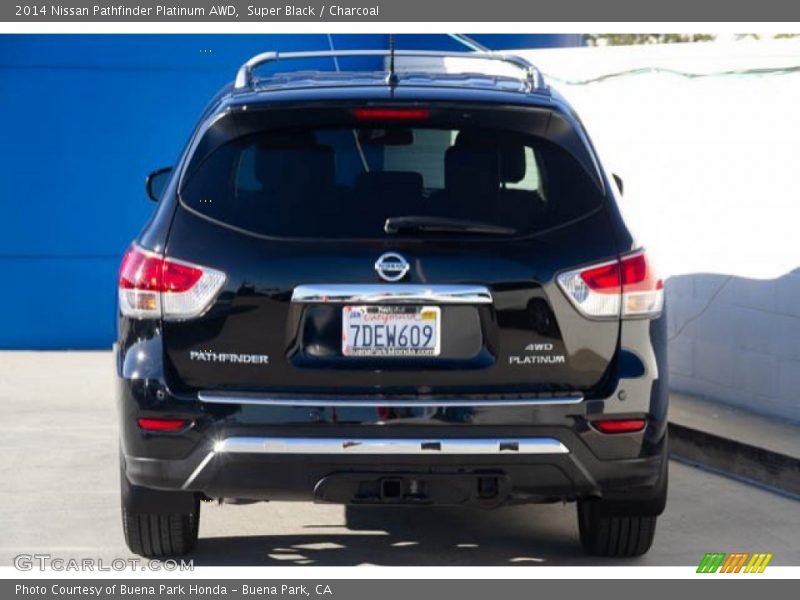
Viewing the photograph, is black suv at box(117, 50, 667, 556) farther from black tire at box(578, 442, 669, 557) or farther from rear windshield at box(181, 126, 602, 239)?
black tire at box(578, 442, 669, 557)

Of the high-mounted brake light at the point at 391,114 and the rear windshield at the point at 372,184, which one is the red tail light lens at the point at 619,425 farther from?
the high-mounted brake light at the point at 391,114

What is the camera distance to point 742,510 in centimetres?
736

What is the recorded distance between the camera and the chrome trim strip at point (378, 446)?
5.37 metres

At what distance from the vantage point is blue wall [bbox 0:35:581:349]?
1242 cm

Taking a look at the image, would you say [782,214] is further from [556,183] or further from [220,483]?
[220,483]

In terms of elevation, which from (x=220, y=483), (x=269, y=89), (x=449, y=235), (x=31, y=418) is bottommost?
(x=31, y=418)

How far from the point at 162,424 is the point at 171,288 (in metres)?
0.47

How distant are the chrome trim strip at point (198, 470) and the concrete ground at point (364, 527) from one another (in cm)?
76

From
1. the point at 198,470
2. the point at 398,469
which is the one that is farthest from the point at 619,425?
the point at 198,470

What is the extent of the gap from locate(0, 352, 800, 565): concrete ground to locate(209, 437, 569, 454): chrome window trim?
97 centimetres
